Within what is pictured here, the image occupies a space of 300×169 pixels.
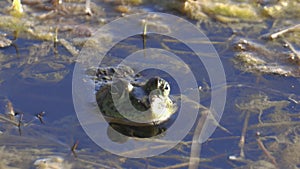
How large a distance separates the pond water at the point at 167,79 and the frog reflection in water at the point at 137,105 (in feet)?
0.54

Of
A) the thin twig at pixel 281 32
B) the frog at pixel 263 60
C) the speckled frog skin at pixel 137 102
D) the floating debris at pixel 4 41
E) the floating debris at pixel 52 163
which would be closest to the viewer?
the floating debris at pixel 52 163

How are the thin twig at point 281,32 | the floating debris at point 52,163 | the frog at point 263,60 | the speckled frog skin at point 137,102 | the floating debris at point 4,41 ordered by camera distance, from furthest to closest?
the thin twig at point 281,32
the floating debris at point 4,41
the frog at point 263,60
the speckled frog skin at point 137,102
the floating debris at point 52,163

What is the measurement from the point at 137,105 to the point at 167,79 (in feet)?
1.44

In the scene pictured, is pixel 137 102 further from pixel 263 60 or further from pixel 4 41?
pixel 4 41

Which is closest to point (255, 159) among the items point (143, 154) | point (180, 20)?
point (143, 154)

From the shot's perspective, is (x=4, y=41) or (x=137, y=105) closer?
(x=137, y=105)

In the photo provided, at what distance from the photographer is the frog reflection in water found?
2564 mm

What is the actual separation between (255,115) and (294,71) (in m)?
0.51

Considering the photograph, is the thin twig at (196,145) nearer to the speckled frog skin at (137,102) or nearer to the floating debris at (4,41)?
the speckled frog skin at (137,102)

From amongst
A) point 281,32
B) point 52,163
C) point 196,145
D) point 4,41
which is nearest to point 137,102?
point 196,145

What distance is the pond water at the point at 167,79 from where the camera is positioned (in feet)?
7.98

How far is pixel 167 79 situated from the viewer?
2.97 metres

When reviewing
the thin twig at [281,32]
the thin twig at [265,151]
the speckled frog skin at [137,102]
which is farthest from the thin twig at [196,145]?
the thin twig at [281,32]

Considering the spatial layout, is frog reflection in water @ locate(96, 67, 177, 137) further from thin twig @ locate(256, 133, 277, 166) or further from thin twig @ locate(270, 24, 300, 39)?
thin twig @ locate(270, 24, 300, 39)
